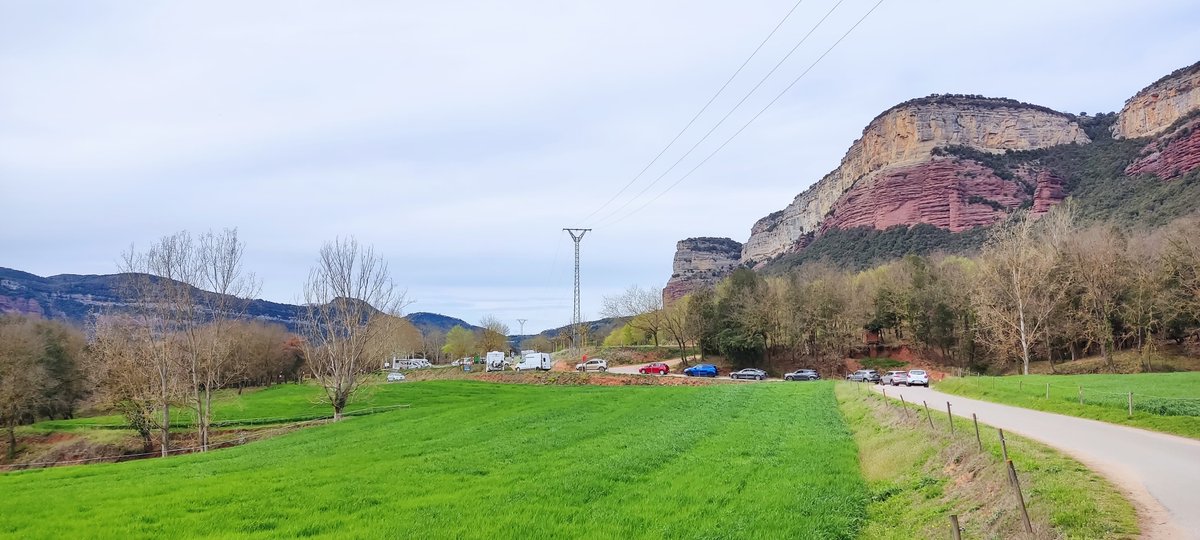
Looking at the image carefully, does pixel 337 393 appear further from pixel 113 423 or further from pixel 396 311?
pixel 113 423

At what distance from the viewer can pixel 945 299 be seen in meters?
68.6

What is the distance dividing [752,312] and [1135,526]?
220ft

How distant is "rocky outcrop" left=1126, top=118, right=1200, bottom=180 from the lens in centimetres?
9506

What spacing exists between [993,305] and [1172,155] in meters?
72.4

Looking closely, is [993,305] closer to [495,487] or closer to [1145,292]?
[1145,292]

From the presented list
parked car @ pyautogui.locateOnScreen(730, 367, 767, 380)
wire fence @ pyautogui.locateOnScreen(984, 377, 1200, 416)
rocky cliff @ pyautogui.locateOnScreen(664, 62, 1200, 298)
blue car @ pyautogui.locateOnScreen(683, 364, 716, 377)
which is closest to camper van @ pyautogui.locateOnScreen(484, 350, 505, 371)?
blue car @ pyautogui.locateOnScreen(683, 364, 716, 377)

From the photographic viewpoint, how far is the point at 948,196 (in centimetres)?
14225

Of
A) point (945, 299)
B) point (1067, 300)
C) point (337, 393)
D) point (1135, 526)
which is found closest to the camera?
point (1135, 526)

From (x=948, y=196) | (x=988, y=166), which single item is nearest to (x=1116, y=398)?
(x=948, y=196)

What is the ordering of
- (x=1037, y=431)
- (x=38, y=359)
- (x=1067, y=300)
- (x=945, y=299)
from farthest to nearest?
(x=945, y=299) < (x=1067, y=300) < (x=38, y=359) < (x=1037, y=431)

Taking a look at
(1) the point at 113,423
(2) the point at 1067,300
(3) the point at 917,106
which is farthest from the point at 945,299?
(3) the point at 917,106

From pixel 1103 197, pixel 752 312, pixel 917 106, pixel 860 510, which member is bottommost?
pixel 860 510

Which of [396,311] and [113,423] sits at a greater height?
[396,311]

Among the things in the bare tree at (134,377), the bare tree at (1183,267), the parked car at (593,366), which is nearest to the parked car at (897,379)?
the bare tree at (1183,267)
